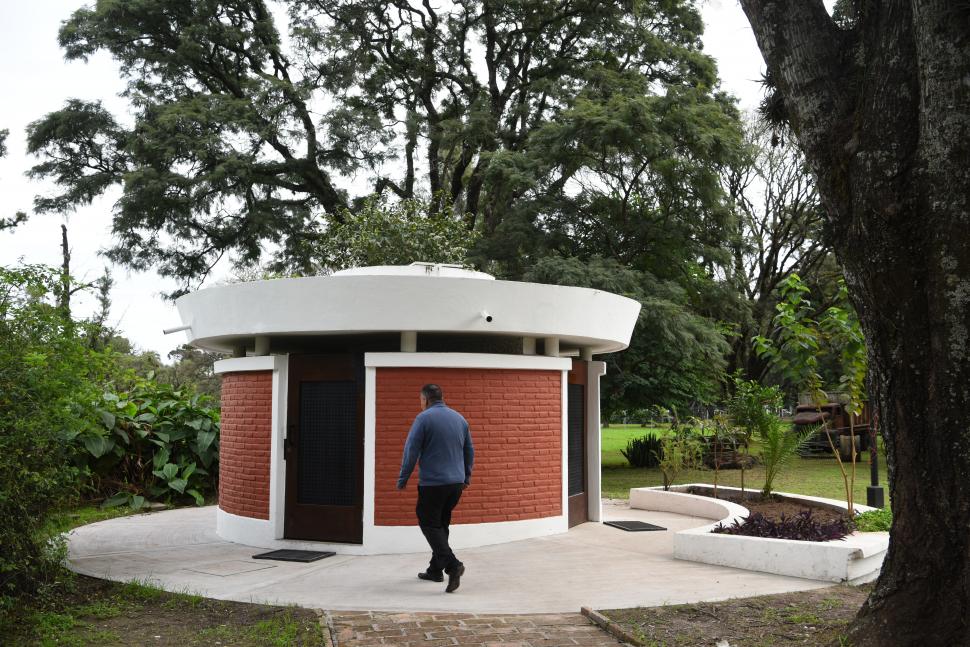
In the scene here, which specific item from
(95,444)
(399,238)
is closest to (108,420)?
(95,444)

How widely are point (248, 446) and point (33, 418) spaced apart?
369 centimetres

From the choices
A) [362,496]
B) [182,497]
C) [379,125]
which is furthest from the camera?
[379,125]

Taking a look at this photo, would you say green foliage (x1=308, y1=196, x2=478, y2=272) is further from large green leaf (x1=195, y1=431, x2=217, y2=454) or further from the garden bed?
the garden bed

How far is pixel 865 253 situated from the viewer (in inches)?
188

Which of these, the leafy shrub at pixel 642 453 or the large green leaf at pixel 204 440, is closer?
the large green leaf at pixel 204 440

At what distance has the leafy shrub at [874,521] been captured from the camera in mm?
8820

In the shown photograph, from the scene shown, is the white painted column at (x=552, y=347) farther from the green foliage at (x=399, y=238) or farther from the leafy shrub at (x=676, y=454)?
the green foliage at (x=399, y=238)

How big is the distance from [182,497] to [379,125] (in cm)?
1289

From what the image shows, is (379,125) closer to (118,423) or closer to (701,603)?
(118,423)

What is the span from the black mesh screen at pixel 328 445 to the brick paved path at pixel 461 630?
2.94m

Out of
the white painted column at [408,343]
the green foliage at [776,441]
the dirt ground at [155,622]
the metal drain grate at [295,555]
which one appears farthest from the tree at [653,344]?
the dirt ground at [155,622]

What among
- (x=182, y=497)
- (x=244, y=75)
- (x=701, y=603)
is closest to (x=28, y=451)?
(x=701, y=603)

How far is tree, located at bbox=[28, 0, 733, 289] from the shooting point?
67.9 feet

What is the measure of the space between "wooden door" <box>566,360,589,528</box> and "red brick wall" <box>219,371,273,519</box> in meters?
3.77
